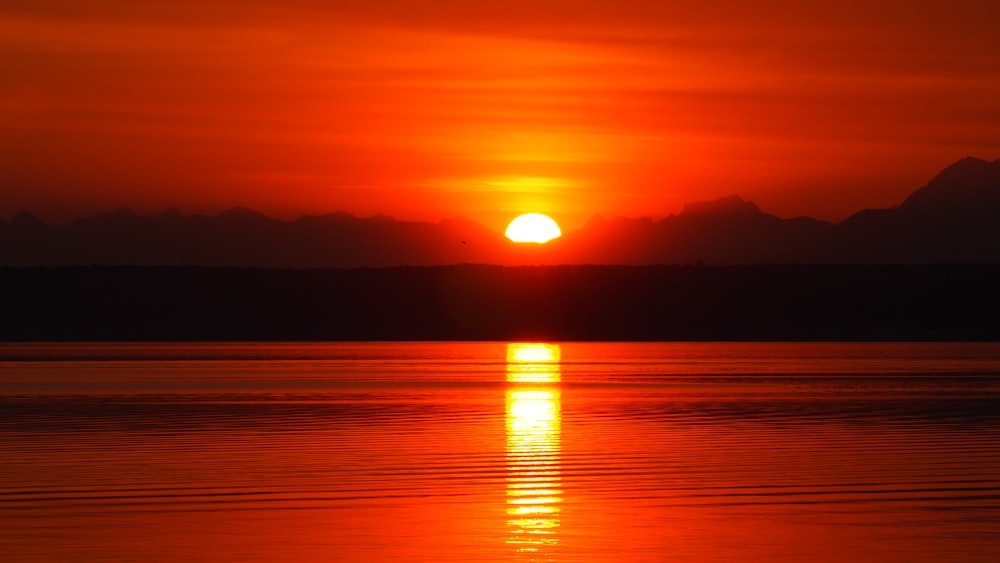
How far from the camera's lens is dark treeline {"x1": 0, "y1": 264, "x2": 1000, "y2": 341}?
155 metres

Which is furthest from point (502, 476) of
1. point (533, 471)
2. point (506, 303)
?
point (506, 303)

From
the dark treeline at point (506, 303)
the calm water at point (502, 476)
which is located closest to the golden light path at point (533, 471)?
the calm water at point (502, 476)

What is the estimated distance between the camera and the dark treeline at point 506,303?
508ft

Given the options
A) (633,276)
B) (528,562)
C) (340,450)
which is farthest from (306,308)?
(528,562)

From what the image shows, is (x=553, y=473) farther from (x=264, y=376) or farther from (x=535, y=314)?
(x=535, y=314)

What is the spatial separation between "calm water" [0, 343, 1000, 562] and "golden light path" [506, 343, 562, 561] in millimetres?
69

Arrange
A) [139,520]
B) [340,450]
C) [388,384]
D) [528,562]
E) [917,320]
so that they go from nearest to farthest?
[528,562], [139,520], [340,450], [388,384], [917,320]

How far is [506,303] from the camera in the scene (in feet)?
564

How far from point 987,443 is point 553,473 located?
9103 millimetres

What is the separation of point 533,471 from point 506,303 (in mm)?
148579

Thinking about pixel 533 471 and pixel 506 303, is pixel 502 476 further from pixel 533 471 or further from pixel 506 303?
pixel 506 303

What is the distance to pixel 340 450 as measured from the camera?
26750 millimetres

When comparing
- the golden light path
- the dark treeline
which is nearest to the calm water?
the golden light path

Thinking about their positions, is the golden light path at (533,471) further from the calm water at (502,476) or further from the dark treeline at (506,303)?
the dark treeline at (506,303)
